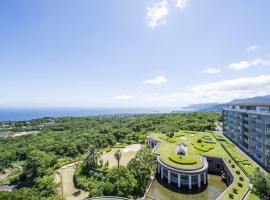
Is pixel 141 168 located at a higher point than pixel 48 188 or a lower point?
higher

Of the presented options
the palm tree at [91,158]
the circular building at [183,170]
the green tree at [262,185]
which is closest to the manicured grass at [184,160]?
the circular building at [183,170]

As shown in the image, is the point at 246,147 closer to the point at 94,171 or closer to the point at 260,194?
the point at 260,194

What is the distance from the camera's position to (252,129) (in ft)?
159

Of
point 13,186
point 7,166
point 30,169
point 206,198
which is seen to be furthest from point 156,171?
point 7,166

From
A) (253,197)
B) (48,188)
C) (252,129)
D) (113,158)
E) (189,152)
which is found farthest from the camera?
(113,158)

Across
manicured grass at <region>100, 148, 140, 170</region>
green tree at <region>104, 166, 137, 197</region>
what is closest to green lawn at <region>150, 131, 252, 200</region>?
manicured grass at <region>100, 148, 140, 170</region>

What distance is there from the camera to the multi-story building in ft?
135

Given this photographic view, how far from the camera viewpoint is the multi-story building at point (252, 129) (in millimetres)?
41031

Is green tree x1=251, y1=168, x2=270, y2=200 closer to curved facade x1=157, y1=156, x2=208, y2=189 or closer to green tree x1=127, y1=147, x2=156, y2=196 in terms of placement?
curved facade x1=157, y1=156, x2=208, y2=189

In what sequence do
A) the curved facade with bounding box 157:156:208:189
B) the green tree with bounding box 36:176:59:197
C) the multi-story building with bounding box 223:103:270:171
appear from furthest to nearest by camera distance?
1. the multi-story building with bounding box 223:103:270:171
2. the curved facade with bounding box 157:156:208:189
3. the green tree with bounding box 36:176:59:197

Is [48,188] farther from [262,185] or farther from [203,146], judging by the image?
[203,146]

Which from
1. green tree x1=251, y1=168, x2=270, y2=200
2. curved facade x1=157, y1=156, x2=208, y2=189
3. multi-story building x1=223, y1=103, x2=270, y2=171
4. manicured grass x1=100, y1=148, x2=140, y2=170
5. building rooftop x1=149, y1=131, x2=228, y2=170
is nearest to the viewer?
green tree x1=251, y1=168, x2=270, y2=200

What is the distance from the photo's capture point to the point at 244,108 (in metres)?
54.9

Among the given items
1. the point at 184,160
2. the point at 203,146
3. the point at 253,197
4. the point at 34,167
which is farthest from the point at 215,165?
the point at 34,167
